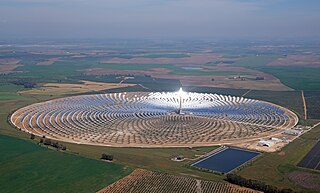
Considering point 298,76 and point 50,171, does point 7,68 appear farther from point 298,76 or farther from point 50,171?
point 50,171

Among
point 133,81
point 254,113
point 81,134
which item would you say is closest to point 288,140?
point 254,113

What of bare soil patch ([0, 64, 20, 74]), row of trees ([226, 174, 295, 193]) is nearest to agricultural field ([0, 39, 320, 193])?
bare soil patch ([0, 64, 20, 74])

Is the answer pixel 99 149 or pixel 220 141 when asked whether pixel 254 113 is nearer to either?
pixel 220 141

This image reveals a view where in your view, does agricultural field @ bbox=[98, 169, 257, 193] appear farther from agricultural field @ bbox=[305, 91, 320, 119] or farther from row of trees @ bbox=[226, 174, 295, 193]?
agricultural field @ bbox=[305, 91, 320, 119]

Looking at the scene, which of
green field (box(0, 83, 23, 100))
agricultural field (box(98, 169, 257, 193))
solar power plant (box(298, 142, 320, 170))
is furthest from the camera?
green field (box(0, 83, 23, 100))

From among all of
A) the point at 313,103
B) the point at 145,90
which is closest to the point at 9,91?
the point at 145,90

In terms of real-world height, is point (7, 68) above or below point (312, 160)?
below

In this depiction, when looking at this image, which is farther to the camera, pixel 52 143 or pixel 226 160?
pixel 52 143
